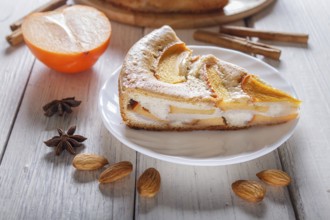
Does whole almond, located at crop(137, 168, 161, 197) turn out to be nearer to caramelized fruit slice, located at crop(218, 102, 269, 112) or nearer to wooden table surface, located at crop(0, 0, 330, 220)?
wooden table surface, located at crop(0, 0, 330, 220)

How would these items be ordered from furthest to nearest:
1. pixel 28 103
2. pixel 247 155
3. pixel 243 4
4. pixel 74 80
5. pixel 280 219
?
1. pixel 243 4
2. pixel 74 80
3. pixel 28 103
4. pixel 247 155
5. pixel 280 219

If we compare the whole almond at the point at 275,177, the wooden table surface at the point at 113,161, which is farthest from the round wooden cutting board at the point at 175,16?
the whole almond at the point at 275,177

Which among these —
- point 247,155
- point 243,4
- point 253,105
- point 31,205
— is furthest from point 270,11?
point 31,205

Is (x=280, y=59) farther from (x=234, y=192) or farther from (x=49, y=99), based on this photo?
(x=49, y=99)

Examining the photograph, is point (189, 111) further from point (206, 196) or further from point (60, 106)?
point (60, 106)

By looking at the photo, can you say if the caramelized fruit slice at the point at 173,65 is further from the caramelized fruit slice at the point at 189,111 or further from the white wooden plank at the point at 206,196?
the white wooden plank at the point at 206,196

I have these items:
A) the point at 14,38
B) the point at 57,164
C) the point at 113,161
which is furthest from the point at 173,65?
the point at 14,38

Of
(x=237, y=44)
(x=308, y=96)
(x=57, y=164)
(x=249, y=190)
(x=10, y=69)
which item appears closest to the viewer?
(x=249, y=190)
